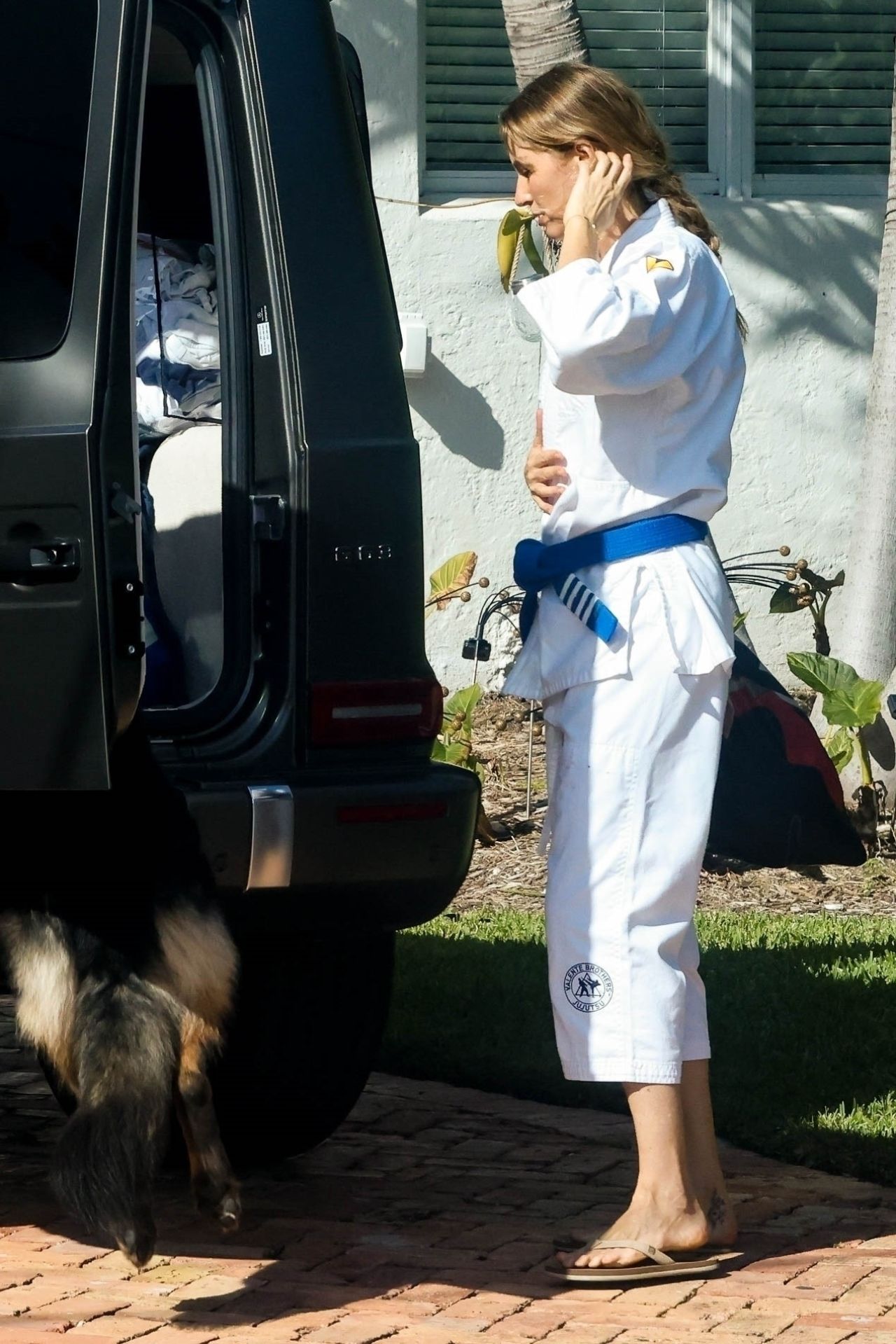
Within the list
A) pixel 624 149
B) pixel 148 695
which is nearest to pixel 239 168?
pixel 624 149

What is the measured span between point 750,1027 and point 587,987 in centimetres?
189

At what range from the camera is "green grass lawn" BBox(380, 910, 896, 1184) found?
4.59 m

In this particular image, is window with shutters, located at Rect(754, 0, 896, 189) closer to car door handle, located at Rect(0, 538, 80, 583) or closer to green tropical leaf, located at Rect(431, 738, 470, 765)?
green tropical leaf, located at Rect(431, 738, 470, 765)

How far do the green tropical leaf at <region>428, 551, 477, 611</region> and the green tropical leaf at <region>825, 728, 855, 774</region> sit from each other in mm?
1534

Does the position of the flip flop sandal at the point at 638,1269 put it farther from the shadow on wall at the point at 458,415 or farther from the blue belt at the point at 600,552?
the shadow on wall at the point at 458,415

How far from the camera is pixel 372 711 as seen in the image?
367 centimetres

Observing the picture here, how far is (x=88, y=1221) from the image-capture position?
317 cm

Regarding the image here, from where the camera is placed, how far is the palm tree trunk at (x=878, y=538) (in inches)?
303

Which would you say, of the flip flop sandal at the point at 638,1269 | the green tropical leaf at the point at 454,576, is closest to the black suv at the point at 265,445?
the flip flop sandal at the point at 638,1269

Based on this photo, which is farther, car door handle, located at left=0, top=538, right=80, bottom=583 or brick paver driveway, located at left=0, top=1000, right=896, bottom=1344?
brick paver driveway, located at left=0, top=1000, right=896, bottom=1344

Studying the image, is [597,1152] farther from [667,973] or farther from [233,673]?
[233,673]

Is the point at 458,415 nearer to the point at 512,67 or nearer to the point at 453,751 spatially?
the point at 512,67

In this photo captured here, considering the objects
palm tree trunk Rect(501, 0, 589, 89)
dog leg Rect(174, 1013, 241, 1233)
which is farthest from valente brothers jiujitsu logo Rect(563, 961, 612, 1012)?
palm tree trunk Rect(501, 0, 589, 89)

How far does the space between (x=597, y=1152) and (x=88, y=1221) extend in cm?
156
